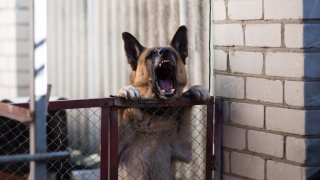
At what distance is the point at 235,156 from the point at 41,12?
2.68m

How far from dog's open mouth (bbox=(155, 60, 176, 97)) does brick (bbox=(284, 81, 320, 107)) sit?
913 millimetres

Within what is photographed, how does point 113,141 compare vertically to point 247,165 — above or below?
above

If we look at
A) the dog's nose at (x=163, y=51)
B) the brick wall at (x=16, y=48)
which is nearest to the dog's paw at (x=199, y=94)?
the dog's nose at (x=163, y=51)

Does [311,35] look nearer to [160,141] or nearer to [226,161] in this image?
[226,161]

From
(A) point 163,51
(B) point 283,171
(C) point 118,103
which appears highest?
(A) point 163,51

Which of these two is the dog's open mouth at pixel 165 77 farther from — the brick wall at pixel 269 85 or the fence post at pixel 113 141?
the fence post at pixel 113 141

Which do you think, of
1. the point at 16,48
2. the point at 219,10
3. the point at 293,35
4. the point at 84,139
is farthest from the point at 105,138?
the point at 16,48

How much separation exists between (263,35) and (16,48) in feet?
11.9

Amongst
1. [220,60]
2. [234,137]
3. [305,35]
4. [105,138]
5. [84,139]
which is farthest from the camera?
[84,139]

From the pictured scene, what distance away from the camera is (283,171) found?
4402 millimetres

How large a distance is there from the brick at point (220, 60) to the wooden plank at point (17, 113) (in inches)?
87.3

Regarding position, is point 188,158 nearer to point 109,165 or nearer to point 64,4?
point 109,165

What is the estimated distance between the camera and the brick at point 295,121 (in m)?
4.23

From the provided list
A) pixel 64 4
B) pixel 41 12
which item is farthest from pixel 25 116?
pixel 64 4
